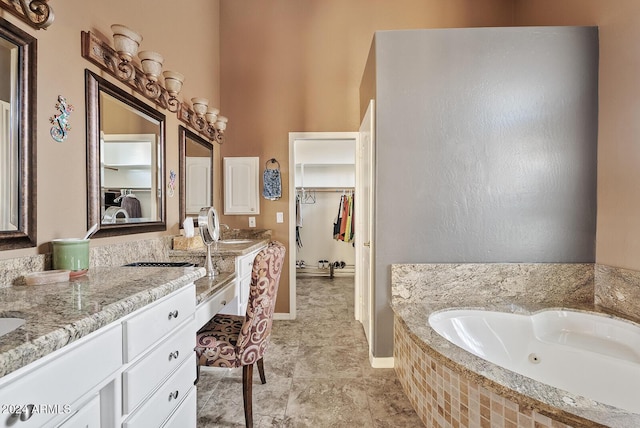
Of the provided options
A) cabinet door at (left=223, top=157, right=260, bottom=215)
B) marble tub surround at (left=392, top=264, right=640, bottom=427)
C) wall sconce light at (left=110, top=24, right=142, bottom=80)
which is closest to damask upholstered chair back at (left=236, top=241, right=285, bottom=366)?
marble tub surround at (left=392, top=264, right=640, bottom=427)

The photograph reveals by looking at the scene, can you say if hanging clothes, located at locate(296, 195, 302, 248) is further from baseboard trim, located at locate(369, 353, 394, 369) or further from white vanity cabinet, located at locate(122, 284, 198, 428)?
white vanity cabinet, located at locate(122, 284, 198, 428)

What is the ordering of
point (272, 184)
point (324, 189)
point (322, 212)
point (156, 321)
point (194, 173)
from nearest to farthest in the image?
point (156, 321) < point (194, 173) < point (272, 184) < point (324, 189) < point (322, 212)

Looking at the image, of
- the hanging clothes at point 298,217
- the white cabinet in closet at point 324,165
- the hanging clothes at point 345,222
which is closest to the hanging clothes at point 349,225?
the hanging clothes at point 345,222

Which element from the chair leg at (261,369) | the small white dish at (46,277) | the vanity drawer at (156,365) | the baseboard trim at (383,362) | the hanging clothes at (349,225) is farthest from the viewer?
the hanging clothes at (349,225)

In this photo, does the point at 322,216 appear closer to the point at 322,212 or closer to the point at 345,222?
the point at 322,212

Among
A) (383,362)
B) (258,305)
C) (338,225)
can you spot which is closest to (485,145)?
(383,362)

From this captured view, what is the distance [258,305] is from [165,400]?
576 millimetres

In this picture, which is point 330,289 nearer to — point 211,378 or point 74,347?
point 211,378

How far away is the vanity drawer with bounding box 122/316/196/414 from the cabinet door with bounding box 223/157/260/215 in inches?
79.6

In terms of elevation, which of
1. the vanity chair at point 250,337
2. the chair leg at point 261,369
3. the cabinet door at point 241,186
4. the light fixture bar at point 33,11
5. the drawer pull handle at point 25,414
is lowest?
the chair leg at point 261,369

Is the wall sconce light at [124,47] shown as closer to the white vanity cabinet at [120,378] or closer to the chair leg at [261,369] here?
the white vanity cabinet at [120,378]

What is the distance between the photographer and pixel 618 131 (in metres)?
1.83

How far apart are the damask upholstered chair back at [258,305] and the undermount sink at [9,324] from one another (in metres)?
0.91

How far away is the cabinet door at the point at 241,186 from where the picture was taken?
10.5 ft
